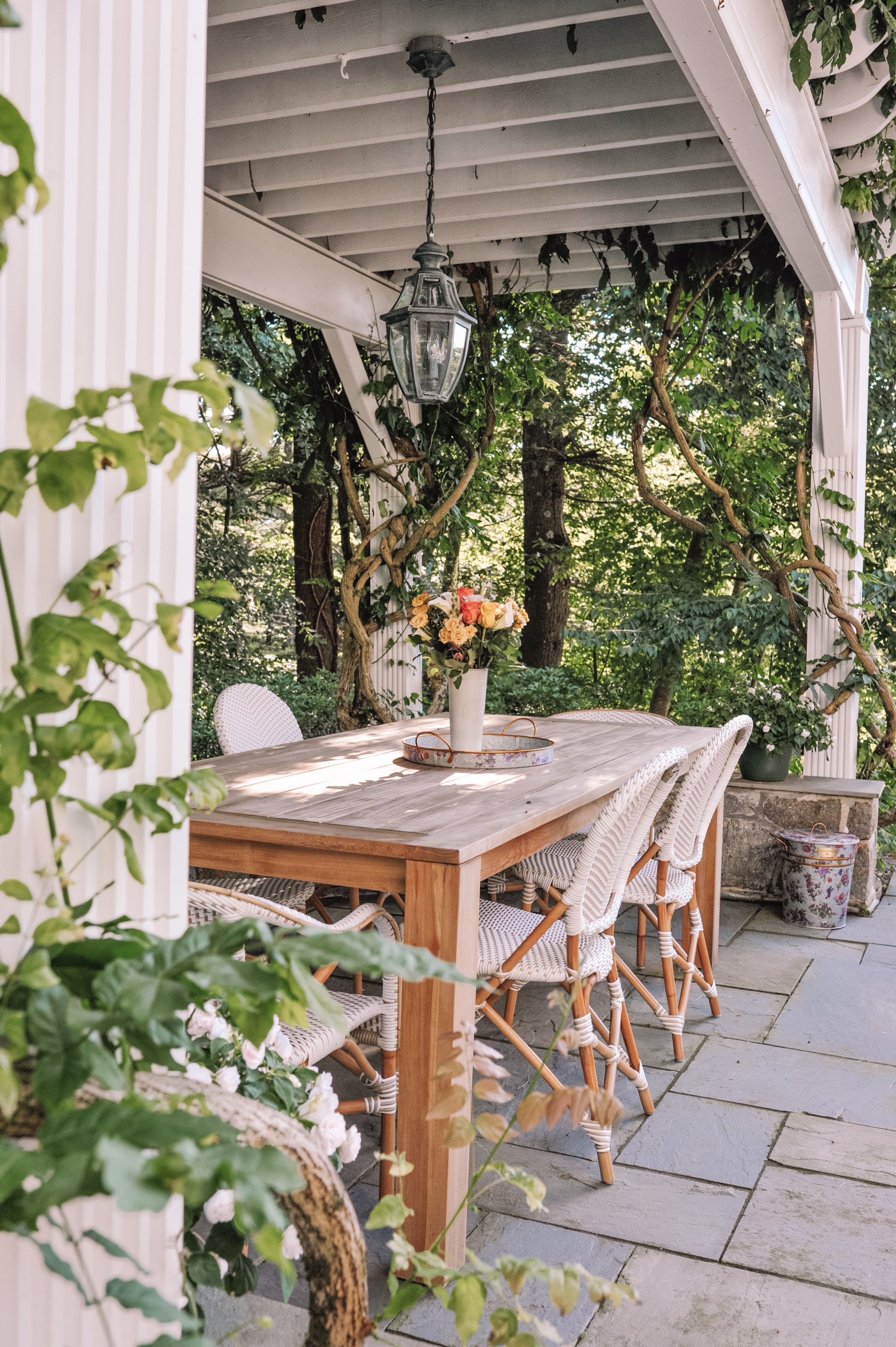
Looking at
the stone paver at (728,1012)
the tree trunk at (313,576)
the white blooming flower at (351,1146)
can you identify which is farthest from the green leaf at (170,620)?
the tree trunk at (313,576)

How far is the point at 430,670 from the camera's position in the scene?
347 centimetres

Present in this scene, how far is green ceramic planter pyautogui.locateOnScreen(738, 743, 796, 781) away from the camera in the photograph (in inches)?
196

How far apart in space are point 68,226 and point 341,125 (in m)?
3.24

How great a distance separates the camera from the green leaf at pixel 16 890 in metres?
0.88

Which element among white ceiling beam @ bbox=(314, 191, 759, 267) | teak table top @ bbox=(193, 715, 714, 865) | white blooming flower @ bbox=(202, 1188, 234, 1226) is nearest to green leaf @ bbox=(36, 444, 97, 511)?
white blooming flower @ bbox=(202, 1188, 234, 1226)

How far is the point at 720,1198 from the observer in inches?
95.9

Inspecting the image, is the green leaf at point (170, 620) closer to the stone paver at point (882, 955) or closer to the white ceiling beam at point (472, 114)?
the white ceiling beam at point (472, 114)

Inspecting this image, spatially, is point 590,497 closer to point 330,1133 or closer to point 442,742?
point 442,742

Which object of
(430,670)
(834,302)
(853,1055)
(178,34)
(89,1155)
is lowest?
(853,1055)

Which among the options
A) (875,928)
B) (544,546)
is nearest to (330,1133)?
(875,928)

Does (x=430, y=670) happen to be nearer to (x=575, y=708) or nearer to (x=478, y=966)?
(x=478, y=966)

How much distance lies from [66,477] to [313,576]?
7741 millimetres

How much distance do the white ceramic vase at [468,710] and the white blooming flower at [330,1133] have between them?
1736 millimetres

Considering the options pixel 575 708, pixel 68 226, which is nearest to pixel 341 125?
pixel 68 226
